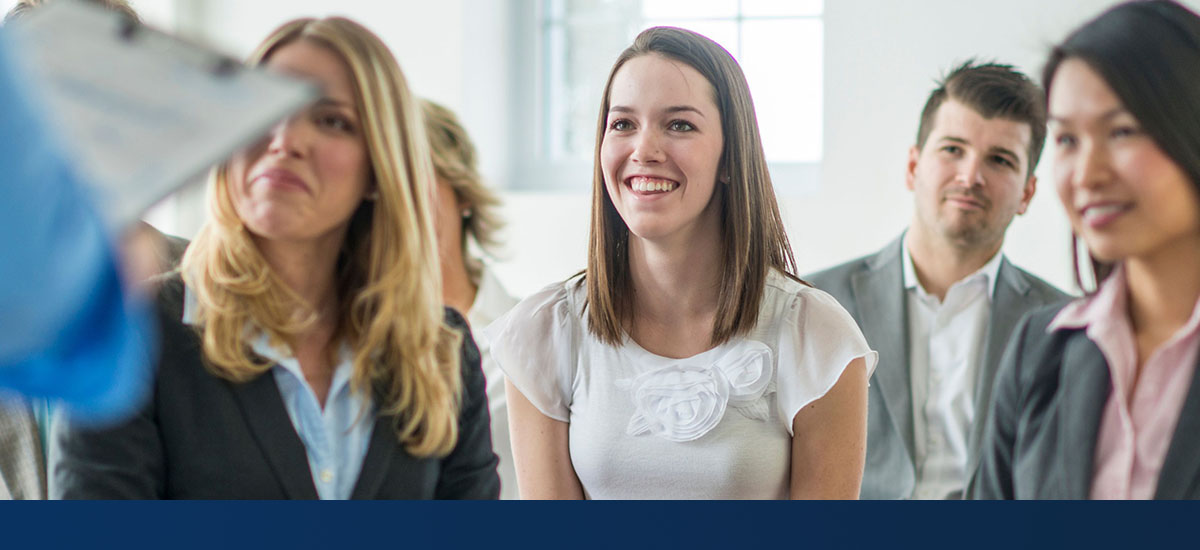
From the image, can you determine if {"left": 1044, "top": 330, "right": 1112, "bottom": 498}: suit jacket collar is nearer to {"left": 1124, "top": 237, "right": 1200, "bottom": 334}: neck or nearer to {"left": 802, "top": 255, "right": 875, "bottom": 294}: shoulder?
{"left": 1124, "top": 237, "right": 1200, "bottom": 334}: neck

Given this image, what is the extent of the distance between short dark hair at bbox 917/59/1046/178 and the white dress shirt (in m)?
0.17

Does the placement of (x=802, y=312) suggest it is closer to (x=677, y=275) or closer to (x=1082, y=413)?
(x=677, y=275)

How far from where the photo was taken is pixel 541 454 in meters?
1.10

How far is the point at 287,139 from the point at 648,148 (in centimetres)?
33

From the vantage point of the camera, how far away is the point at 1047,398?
1.06m

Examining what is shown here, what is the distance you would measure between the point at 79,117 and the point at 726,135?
654mm

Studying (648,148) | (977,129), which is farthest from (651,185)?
(977,129)

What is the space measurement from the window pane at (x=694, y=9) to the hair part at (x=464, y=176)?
43 cm

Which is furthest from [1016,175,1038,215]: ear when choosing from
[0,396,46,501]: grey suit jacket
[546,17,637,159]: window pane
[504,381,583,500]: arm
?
[0,396,46,501]: grey suit jacket

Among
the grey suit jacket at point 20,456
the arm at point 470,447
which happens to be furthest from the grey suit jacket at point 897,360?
the grey suit jacket at point 20,456

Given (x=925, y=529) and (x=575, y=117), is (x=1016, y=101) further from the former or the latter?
(x=575, y=117)

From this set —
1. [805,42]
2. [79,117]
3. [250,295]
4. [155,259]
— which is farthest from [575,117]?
[79,117]

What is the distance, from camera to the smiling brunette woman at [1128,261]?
1014 millimetres

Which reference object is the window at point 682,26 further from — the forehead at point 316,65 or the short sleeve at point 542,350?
the forehead at point 316,65
